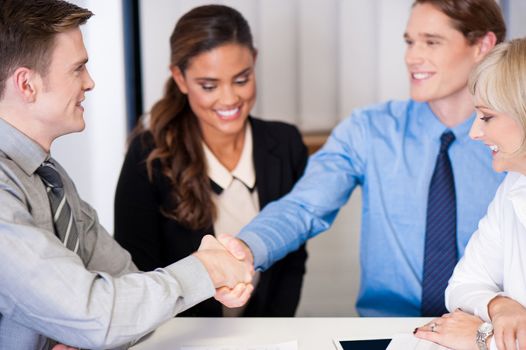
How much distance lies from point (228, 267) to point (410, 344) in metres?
0.46

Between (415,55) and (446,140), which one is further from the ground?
(415,55)

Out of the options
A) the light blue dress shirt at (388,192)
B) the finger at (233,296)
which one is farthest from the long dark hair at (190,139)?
the finger at (233,296)

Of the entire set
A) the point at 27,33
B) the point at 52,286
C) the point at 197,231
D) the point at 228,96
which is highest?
the point at 27,33

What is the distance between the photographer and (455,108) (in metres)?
2.28

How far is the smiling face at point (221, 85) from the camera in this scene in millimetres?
2373

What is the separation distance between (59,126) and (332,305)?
225 cm

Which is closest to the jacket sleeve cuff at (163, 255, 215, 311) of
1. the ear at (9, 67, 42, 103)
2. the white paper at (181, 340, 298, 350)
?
the white paper at (181, 340, 298, 350)

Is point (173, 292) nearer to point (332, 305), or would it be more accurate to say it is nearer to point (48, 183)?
point (48, 183)

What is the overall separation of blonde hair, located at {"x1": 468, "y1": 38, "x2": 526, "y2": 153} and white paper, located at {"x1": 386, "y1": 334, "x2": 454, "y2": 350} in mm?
485

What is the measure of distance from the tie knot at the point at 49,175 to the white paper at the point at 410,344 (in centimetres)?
83

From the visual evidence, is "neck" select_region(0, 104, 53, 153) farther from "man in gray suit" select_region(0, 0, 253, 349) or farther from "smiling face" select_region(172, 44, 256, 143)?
"smiling face" select_region(172, 44, 256, 143)

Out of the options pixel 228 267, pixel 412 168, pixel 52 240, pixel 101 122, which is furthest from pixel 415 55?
pixel 101 122

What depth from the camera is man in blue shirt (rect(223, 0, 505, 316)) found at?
221cm

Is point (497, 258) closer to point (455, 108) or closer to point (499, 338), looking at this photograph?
point (499, 338)
